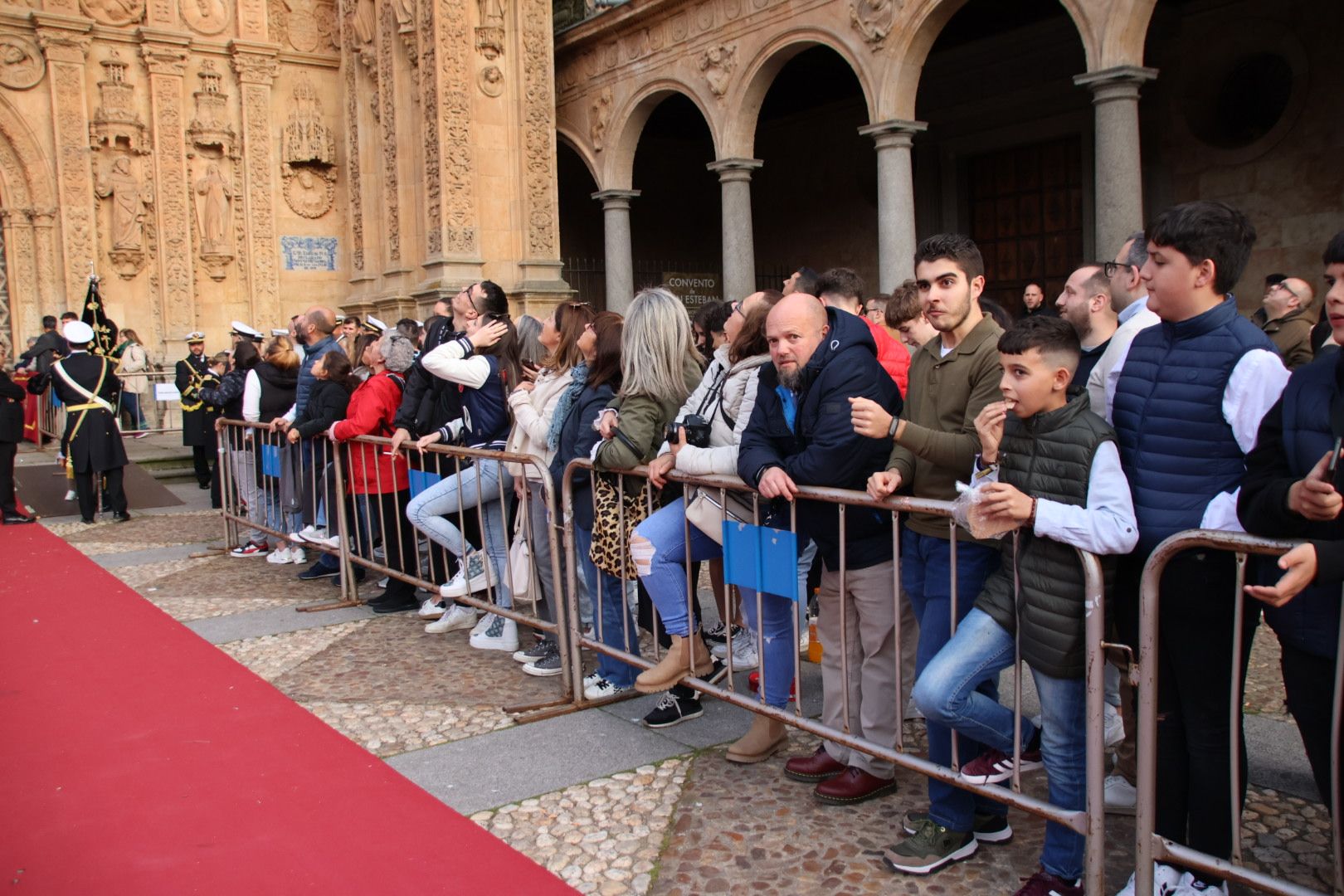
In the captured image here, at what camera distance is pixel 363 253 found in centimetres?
1912

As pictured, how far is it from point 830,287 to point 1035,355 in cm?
194

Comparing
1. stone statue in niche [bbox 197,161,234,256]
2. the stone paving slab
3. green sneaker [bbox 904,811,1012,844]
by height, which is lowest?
the stone paving slab

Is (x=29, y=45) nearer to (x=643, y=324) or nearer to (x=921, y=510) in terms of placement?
(x=643, y=324)

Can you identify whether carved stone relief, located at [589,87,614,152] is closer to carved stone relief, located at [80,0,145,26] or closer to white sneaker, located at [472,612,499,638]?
carved stone relief, located at [80,0,145,26]

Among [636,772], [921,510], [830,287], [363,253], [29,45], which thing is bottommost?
[636,772]

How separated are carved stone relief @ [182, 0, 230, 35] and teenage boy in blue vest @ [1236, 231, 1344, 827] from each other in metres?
20.8

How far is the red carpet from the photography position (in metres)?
3.38

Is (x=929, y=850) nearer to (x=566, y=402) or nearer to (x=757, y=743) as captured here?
(x=757, y=743)

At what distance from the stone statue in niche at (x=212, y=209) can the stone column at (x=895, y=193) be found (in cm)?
1267

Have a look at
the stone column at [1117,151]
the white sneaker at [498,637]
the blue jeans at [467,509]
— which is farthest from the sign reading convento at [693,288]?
the white sneaker at [498,637]

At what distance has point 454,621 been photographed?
6.37 m

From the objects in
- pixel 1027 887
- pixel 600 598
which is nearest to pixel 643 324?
pixel 600 598

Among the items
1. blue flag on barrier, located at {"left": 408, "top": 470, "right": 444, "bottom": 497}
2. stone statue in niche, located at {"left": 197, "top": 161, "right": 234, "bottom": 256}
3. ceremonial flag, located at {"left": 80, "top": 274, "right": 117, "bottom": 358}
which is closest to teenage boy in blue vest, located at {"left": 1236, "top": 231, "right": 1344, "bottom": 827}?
blue flag on barrier, located at {"left": 408, "top": 470, "right": 444, "bottom": 497}

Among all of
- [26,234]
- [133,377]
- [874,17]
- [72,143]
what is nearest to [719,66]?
[874,17]
